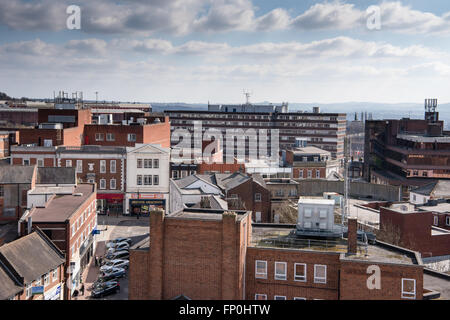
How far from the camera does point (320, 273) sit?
27.9 metres

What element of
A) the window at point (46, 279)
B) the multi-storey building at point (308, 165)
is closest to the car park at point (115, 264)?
the window at point (46, 279)

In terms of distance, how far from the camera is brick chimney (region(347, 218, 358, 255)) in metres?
28.0

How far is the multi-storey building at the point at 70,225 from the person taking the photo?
124 ft

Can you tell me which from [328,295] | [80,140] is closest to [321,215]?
[328,295]

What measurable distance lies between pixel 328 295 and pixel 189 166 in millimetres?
51076

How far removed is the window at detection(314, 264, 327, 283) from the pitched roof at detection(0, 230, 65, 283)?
18.3 meters

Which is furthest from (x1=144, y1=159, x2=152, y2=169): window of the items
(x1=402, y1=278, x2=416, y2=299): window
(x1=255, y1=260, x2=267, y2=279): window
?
(x1=402, y1=278, x2=416, y2=299): window

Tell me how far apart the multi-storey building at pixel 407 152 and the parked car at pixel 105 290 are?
57.6 metres

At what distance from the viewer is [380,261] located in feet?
87.2

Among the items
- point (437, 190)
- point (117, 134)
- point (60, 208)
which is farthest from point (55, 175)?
point (437, 190)

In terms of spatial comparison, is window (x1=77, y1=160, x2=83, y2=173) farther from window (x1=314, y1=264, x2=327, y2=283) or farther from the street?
window (x1=314, y1=264, x2=327, y2=283)

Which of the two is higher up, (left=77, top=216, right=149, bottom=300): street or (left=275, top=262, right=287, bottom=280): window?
(left=275, top=262, right=287, bottom=280): window

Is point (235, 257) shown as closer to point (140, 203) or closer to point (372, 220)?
point (372, 220)

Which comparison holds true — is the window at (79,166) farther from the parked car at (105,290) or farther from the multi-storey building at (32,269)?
the parked car at (105,290)
